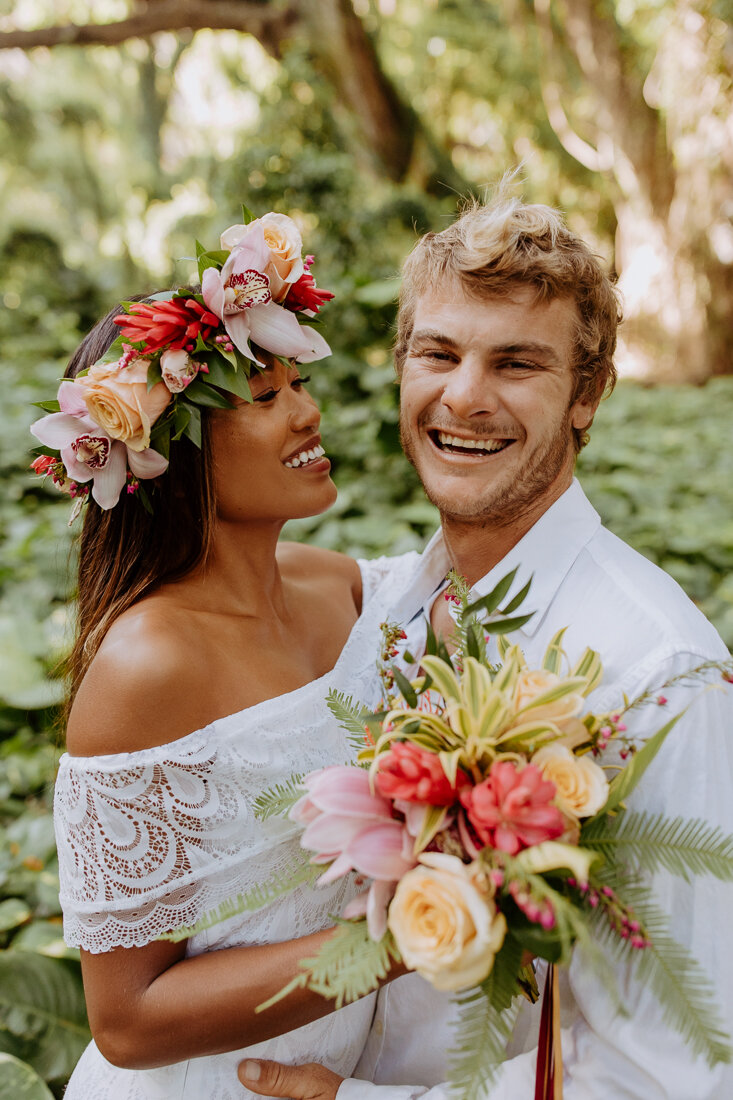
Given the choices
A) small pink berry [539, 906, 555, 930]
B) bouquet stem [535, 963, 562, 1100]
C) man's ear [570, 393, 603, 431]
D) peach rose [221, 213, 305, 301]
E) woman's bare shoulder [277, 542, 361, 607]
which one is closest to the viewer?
small pink berry [539, 906, 555, 930]

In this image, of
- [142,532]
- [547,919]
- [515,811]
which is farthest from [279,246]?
[547,919]

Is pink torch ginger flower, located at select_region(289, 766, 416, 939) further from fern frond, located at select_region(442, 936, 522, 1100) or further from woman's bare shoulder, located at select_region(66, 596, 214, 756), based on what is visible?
woman's bare shoulder, located at select_region(66, 596, 214, 756)

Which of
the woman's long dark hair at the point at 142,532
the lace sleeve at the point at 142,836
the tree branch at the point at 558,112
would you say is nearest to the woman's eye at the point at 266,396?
the woman's long dark hair at the point at 142,532

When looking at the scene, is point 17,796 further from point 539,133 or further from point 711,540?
point 539,133

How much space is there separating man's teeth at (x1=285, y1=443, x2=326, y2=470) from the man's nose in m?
0.36

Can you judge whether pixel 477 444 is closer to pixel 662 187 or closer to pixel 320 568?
pixel 320 568

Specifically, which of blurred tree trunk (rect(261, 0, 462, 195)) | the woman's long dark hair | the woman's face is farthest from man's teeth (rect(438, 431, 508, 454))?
blurred tree trunk (rect(261, 0, 462, 195))

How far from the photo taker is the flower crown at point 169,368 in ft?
5.63

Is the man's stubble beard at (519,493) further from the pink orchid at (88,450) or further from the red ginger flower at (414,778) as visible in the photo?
the red ginger flower at (414,778)

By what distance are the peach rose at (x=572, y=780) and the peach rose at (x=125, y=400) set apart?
1089 mm

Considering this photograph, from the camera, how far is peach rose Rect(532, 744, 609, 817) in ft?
3.33

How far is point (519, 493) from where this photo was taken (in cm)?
196

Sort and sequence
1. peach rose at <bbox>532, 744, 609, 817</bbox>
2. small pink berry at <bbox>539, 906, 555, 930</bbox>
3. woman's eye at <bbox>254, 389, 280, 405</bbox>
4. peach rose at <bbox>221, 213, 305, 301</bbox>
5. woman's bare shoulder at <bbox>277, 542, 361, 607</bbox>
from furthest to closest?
woman's bare shoulder at <bbox>277, 542, 361, 607</bbox> < woman's eye at <bbox>254, 389, 280, 405</bbox> < peach rose at <bbox>221, 213, 305, 301</bbox> < peach rose at <bbox>532, 744, 609, 817</bbox> < small pink berry at <bbox>539, 906, 555, 930</bbox>

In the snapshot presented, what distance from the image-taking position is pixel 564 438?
2.03 metres
